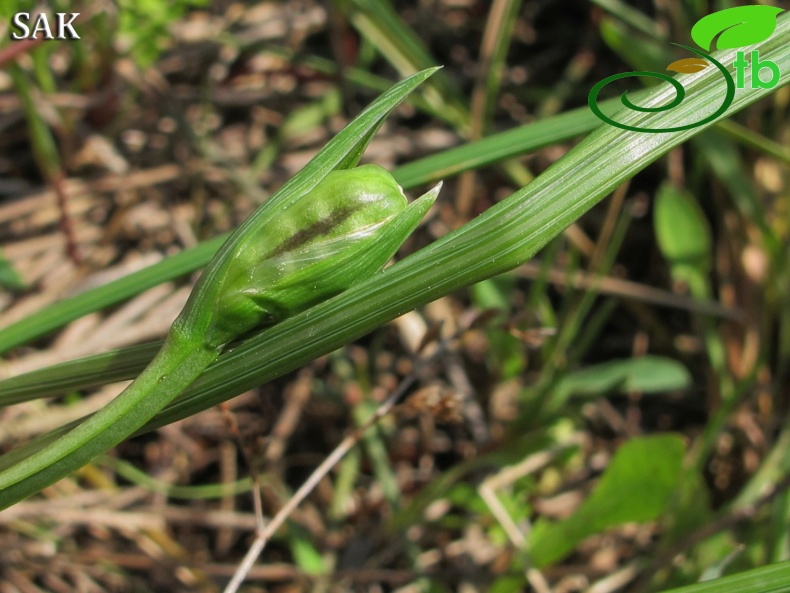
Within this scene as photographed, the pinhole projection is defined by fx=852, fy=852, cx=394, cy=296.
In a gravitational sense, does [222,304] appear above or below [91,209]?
below

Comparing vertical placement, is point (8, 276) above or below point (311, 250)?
above

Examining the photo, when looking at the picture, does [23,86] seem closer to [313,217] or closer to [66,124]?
[66,124]

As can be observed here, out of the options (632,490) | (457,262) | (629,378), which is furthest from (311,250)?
(629,378)

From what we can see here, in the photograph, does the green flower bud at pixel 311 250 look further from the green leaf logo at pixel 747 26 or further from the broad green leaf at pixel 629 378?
the broad green leaf at pixel 629 378

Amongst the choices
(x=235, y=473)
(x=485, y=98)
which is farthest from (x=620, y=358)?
(x=235, y=473)

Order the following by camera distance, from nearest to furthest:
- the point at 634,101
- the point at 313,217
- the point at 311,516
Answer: the point at 313,217 → the point at 634,101 → the point at 311,516

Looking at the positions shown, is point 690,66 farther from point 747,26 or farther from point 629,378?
point 629,378

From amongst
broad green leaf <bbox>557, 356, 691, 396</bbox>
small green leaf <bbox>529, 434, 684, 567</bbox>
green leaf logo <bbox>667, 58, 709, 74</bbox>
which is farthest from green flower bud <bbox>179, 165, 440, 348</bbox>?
broad green leaf <bbox>557, 356, 691, 396</bbox>
